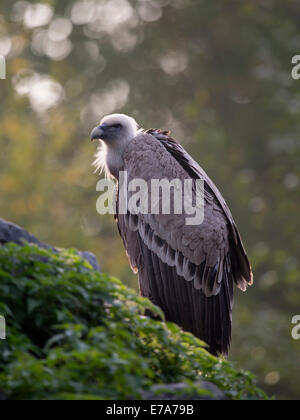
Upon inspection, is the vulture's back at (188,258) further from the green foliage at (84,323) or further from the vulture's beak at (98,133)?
the green foliage at (84,323)

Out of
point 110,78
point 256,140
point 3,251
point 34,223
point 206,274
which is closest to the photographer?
point 3,251

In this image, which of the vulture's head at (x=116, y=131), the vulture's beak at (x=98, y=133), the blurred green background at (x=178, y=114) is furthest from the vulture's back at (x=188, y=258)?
the blurred green background at (x=178, y=114)

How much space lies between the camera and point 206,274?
252 inches

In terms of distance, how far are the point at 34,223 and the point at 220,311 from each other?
1259 centimetres

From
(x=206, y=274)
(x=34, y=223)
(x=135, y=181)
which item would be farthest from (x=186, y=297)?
(x=34, y=223)

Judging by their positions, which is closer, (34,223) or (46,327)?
(46,327)

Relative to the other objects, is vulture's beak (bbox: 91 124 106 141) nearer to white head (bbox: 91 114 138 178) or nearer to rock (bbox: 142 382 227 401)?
white head (bbox: 91 114 138 178)

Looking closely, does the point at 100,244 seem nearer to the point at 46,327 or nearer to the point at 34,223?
the point at 34,223

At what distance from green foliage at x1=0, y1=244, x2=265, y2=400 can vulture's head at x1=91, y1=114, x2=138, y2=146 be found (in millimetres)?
2451

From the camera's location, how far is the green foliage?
13.9ft

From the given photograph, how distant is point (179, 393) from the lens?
13.3 ft

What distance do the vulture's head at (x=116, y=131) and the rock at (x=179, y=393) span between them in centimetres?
329

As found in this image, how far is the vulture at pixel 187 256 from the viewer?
6.40 metres

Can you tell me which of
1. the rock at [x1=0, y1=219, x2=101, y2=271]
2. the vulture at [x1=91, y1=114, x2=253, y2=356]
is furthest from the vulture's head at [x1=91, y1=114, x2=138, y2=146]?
the rock at [x1=0, y1=219, x2=101, y2=271]
